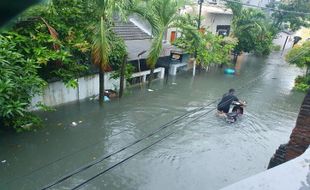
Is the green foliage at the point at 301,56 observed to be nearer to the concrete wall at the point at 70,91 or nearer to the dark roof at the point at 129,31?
the dark roof at the point at 129,31

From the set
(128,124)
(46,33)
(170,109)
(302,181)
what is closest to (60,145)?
(128,124)

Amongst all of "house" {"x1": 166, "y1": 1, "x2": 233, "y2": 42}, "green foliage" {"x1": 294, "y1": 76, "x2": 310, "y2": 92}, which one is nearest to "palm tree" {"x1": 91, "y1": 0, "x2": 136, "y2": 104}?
"green foliage" {"x1": 294, "y1": 76, "x2": 310, "y2": 92}

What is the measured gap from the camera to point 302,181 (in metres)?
1.63

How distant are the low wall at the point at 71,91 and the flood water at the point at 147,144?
36 cm

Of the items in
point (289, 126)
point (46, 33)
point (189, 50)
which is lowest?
point (289, 126)

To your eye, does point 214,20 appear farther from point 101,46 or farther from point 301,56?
point 101,46

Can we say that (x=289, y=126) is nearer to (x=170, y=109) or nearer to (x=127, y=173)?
(x=170, y=109)

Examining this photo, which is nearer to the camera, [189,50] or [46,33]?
[46,33]

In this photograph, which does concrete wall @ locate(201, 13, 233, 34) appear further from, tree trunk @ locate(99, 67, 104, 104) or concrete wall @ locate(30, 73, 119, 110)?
tree trunk @ locate(99, 67, 104, 104)

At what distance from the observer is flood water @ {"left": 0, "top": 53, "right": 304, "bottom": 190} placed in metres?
7.53

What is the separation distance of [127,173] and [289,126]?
7.36 metres

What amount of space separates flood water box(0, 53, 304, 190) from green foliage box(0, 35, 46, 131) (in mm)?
859

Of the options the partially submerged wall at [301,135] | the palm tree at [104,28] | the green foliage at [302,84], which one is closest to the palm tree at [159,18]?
the palm tree at [104,28]

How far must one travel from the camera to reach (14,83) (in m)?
7.45
